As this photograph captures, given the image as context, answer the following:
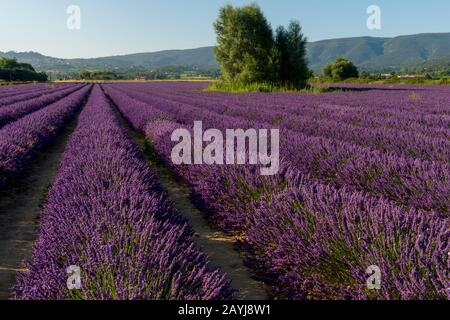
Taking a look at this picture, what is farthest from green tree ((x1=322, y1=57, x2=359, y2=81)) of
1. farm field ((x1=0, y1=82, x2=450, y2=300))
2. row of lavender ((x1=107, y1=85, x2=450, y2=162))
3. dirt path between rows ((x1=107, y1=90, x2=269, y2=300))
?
dirt path between rows ((x1=107, y1=90, x2=269, y2=300))

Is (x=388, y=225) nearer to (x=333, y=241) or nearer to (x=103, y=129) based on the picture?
(x=333, y=241)

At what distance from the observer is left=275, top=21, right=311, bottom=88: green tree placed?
31516mm

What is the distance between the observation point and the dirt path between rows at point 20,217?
3459 millimetres

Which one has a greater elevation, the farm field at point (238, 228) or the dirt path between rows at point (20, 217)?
the farm field at point (238, 228)

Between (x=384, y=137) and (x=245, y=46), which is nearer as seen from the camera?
(x=384, y=137)

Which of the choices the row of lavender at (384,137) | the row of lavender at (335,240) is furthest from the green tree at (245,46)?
the row of lavender at (335,240)

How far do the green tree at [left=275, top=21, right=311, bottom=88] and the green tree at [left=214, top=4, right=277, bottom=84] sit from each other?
0.89 meters

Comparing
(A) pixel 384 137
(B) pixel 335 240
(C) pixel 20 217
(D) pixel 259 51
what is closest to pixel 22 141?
(C) pixel 20 217

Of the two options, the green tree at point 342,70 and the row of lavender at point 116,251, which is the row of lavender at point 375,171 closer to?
the row of lavender at point 116,251

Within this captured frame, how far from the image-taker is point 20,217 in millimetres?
4863

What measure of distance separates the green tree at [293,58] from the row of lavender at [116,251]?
1146 inches

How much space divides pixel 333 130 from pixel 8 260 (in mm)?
5803

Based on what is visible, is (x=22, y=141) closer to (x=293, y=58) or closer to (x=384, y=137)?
(x=384, y=137)

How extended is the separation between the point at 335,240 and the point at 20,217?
380cm
